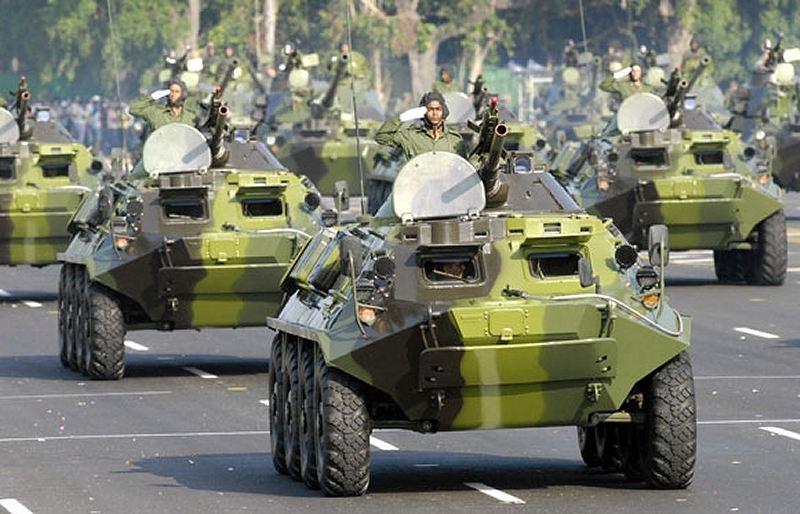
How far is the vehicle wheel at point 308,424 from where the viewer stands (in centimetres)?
1619

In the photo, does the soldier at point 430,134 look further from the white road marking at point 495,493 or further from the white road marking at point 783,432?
the white road marking at point 783,432

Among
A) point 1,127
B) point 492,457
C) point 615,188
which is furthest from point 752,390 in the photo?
point 1,127

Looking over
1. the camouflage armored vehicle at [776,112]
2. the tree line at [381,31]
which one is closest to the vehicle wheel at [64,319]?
the camouflage armored vehicle at [776,112]

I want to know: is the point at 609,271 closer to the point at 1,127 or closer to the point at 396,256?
the point at 396,256

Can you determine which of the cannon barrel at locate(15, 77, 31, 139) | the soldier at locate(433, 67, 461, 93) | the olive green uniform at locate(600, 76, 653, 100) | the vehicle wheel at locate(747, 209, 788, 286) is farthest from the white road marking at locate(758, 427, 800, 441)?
the soldier at locate(433, 67, 461, 93)

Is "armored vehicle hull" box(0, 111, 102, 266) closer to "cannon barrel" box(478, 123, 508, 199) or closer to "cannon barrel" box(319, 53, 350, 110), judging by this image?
"cannon barrel" box(319, 53, 350, 110)

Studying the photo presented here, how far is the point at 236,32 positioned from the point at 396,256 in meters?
64.9

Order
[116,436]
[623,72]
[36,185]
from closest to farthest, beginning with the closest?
[116,436] < [36,185] < [623,72]

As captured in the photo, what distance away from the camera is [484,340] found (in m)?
15.7

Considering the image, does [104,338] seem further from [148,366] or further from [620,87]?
[620,87]

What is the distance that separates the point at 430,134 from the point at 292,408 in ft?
8.55

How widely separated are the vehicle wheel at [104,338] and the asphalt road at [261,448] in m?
0.20

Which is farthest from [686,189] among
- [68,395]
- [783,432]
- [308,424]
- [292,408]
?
[308,424]

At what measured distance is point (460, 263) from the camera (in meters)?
16.2
